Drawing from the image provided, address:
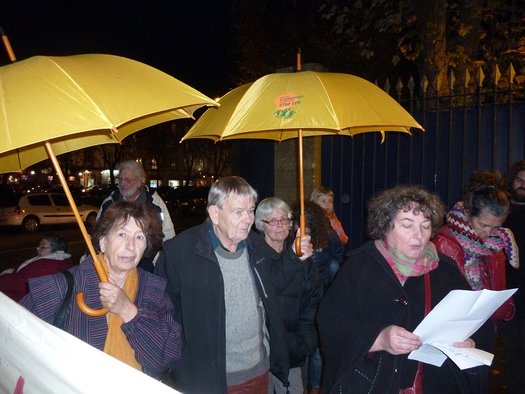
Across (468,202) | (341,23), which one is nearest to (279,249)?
(468,202)

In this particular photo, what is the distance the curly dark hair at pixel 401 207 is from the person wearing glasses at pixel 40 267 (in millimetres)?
2962

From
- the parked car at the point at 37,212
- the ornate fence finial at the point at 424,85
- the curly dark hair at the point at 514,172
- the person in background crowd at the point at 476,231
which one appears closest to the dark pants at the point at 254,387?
the person in background crowd at the point at 476,231

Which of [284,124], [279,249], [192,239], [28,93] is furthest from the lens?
[279,249]

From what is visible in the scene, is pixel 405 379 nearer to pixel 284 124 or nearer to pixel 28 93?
pixel 284 124

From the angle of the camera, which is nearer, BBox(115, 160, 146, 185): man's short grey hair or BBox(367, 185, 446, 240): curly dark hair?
BBox(367, 185, 446, 240): curly dark hair

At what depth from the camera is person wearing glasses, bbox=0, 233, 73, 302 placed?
4207 millimetres

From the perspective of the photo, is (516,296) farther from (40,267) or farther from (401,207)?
(40,267)

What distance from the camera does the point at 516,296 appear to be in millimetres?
4152

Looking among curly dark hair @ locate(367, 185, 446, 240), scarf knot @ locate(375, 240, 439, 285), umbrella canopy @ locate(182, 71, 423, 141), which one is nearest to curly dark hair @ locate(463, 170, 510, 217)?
umbrella canopy @ locate(182, 71, 423, 141)

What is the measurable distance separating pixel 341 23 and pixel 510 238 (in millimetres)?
5636

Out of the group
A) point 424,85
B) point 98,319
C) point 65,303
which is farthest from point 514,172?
point 65,303

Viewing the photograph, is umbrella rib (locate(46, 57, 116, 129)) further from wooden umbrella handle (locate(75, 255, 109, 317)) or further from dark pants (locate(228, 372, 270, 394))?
dark pants (locate(228, 372, 270, 394))

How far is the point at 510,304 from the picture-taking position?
3631 millimetres

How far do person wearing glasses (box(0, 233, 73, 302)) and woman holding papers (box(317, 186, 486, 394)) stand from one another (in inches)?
108
